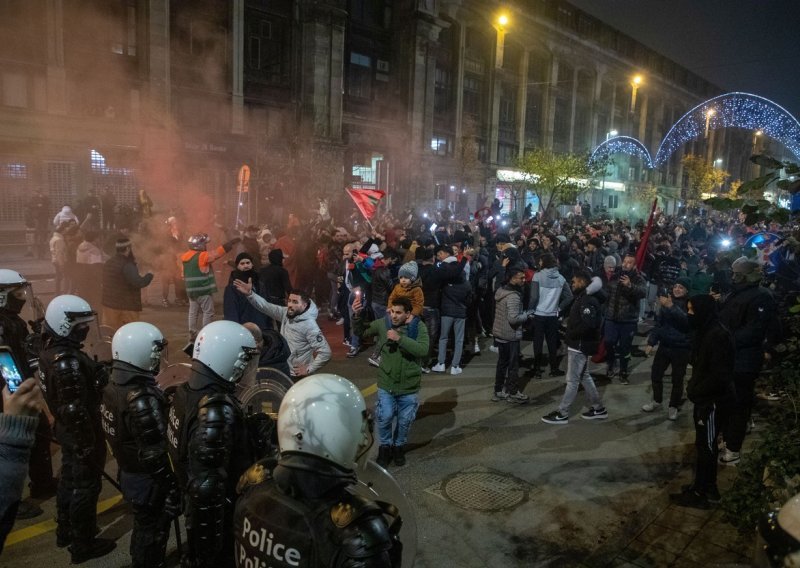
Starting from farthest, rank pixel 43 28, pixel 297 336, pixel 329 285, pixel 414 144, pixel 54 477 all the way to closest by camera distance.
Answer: pixel 414 144 < pixel 43 28 < pixel 329 285 < pixel 297 336 < pixel 54 477

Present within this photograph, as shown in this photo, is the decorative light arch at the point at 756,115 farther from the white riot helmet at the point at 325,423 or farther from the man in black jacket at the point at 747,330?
the white riot helmet at the point at 325,423

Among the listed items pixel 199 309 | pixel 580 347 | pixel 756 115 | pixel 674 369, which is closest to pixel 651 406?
pixel 674 369

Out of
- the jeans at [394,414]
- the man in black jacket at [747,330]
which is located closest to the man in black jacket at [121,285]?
the jeans at [394,414]

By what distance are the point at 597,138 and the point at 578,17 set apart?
10.2 metres

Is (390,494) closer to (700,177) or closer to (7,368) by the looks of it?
(7,368)

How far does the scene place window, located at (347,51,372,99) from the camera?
1204 inches

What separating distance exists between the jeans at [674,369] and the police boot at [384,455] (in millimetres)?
3724

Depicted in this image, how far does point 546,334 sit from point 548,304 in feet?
1.63

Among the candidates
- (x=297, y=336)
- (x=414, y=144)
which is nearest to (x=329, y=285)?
(x=297, y=336)

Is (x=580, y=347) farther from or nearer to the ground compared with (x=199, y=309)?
farther from the ground

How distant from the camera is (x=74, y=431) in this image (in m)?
3.81

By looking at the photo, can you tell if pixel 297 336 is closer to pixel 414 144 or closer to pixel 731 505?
pixel 731 505

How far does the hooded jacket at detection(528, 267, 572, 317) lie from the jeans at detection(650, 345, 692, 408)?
1613 mm

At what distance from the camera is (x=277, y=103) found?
90.4 ft
